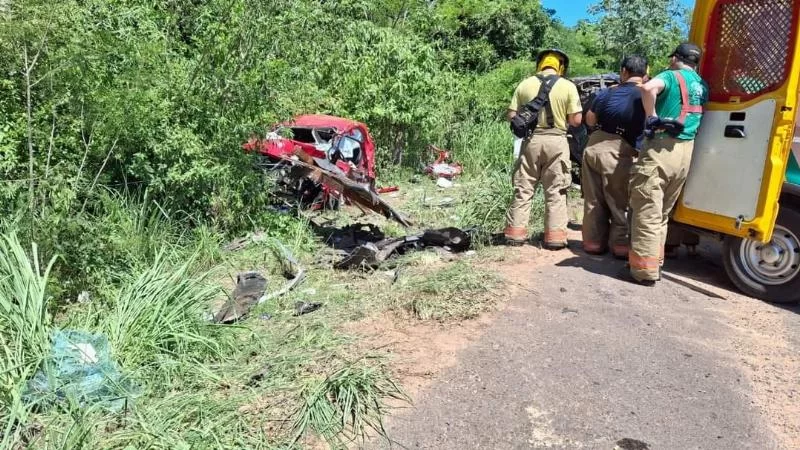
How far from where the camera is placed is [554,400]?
11.8ft

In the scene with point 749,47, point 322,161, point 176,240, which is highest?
point 749,47

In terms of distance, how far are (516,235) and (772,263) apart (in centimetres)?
215

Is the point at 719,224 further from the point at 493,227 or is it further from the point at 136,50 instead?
the point at 136,50

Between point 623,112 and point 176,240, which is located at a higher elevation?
point 623,112

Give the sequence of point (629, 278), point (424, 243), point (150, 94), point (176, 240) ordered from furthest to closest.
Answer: point (424, 243) < point (176, 240) < point (150, 94) < point (629, 278)

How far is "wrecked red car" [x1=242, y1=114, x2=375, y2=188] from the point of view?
8.03m

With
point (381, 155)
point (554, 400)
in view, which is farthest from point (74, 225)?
point (381, 155)

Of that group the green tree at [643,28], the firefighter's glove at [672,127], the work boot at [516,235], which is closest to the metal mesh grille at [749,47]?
the firefighter's glove at [672,127]

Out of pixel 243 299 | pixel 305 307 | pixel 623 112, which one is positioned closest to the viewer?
pixel 243 299

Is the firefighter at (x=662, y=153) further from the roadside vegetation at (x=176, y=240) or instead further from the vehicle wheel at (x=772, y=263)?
the roadside vegetation at (x=176, y=240)

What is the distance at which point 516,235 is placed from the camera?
6398 millimetres

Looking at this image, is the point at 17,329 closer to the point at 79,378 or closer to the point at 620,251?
the point at 79,378

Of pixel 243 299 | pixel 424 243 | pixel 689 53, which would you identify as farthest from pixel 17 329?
pixel 689 53

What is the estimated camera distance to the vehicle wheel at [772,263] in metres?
5.18
